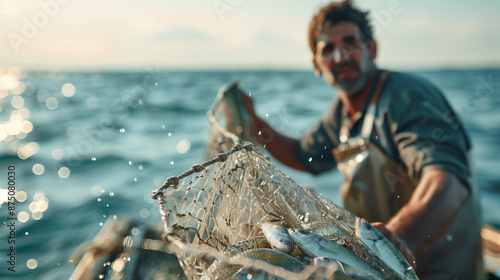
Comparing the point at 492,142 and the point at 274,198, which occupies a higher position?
the point at 274,198

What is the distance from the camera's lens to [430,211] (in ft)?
9.75

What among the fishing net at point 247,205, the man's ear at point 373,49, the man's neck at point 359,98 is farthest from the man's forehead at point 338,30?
the fishing net at point 247,205

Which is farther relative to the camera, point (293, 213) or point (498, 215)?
Result: point (498, 215)

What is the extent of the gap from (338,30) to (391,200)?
6.31ft

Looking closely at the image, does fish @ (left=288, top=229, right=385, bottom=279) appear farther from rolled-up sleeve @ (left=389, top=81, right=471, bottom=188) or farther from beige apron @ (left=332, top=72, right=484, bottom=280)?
beige apron @ (left=332, top=72, right=484, bottom=280)

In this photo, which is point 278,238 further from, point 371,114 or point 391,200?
point 371,114

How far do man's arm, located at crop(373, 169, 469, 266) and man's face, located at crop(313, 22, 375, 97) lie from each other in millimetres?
1522

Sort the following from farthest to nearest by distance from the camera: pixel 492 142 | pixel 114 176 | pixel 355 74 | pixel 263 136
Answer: pixel 492 142, pixel 114 176, pixel 263 136, pixel 355 74

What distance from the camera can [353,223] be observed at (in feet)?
8.41

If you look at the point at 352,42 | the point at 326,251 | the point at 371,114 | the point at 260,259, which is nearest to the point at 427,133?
the point at 371,114

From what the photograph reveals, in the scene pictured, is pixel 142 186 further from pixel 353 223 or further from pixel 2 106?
pixel 2 106

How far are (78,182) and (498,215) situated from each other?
10237mm

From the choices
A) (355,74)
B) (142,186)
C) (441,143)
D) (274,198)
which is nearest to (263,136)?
(355,74)

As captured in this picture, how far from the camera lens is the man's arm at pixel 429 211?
2.83 metres
